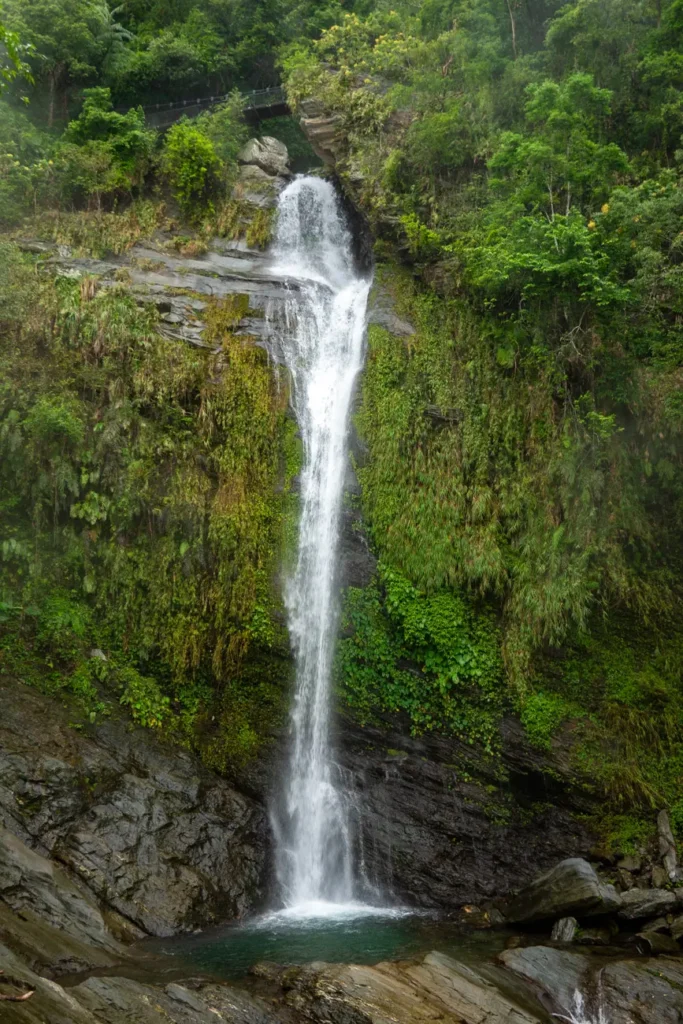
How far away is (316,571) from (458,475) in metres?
2.87

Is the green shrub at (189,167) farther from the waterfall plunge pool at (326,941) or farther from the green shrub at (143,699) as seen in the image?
the waterfall plunge pool at (326,941)

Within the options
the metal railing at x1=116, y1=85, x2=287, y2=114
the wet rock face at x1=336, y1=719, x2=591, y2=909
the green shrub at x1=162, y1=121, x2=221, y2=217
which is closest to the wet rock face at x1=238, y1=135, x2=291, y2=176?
the green shrub at x1=162, y1=121, x2=221, y2=217

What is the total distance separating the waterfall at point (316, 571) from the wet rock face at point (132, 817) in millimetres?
667

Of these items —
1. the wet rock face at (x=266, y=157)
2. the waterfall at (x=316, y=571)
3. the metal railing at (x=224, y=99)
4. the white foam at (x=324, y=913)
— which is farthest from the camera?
the metal railing at (x=224, y=99)

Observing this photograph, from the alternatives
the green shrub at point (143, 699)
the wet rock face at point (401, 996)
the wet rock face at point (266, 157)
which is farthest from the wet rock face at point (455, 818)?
the wet rock face at point (266, 157)

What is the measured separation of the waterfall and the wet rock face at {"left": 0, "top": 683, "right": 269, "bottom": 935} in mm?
667

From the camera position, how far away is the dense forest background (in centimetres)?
1075

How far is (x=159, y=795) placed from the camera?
9.81 m

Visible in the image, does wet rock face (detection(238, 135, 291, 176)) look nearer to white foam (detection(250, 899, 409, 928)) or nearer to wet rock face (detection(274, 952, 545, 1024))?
white foam (detection(250, 899, 409, 928))

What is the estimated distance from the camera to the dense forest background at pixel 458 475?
10750 millimetres

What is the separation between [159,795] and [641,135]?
48.2 ft

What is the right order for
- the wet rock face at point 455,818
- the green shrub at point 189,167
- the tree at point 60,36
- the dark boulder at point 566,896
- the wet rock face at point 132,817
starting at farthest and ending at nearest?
the tree at point 60,36
the green shrub at point 189,167
the wet rock face at point 455,818
the wet rock face at point 132,817
the dark boulder at point 566,896

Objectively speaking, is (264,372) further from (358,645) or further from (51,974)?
(51,974)

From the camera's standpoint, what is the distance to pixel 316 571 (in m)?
11.9
